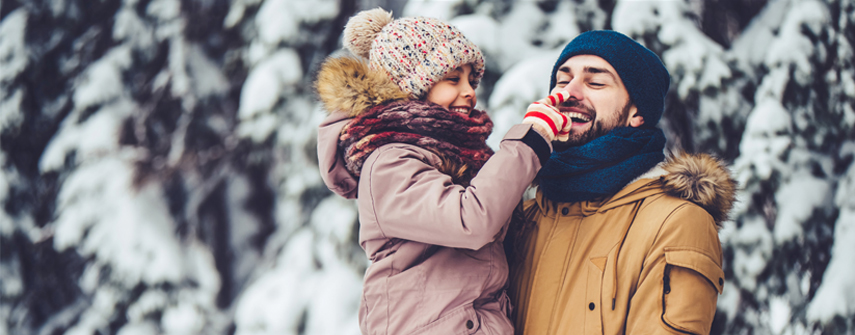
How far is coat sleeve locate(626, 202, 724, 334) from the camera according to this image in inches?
51.5

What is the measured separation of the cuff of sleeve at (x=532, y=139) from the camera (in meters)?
1.37

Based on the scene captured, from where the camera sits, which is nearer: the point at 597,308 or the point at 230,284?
the point at 597,308

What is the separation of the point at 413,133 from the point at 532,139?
34 cm

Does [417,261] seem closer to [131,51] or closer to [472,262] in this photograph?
[472,262]

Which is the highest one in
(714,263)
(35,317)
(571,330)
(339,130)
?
(339,130)

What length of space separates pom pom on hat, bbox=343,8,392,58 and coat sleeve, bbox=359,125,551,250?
1.74 ft

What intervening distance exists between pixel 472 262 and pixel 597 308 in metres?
0.36

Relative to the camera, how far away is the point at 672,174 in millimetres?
1490

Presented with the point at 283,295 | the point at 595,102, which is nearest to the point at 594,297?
the point at 595,102

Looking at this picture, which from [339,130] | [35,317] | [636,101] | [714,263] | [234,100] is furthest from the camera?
[35,317]

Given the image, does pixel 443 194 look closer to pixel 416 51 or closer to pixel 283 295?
pixel 416 51

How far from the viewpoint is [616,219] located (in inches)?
59.8

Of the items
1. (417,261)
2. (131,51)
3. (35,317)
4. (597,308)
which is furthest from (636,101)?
(35,317)

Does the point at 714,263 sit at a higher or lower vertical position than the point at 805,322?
higher
